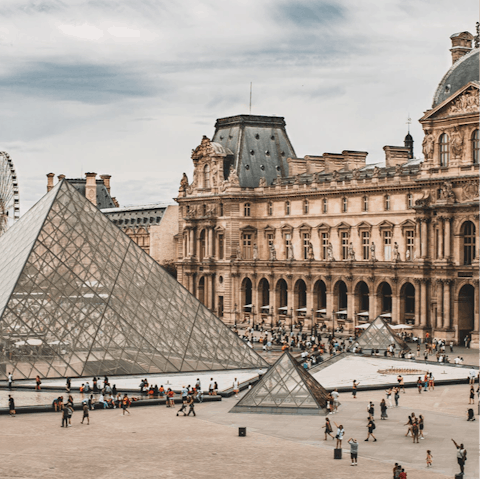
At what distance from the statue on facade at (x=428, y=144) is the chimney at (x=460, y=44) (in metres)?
5.88

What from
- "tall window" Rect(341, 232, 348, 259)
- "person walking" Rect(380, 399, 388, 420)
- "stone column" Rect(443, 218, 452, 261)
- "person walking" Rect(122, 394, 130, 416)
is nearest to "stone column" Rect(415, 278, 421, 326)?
"stone column" Rect(443, 218, 452, 261)

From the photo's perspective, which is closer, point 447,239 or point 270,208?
point 447,239

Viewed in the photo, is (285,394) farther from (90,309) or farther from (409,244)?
(409,244)

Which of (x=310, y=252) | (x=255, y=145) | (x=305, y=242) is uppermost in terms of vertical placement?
(x=255, y=145)

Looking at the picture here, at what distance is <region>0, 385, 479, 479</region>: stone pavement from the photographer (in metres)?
30.7

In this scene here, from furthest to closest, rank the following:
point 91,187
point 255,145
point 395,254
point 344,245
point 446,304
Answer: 1. point 91,187
2. point 255,145
3. point 344,245
4. point 395,254
5. point 446,304

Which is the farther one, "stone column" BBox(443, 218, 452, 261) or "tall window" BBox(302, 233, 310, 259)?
"tall window" BBox(302, 233, 310, 259)

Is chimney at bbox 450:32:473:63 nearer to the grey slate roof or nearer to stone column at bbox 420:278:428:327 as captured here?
stone column at bbox 420:278:428:327

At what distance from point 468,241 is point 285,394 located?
31.2 m

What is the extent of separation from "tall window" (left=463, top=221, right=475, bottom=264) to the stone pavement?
88.9 feet

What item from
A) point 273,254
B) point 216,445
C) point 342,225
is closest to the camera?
point 216,445

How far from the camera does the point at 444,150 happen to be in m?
70.7

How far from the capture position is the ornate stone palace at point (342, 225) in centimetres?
6925

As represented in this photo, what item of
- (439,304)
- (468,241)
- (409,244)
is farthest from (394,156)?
(439,304)
